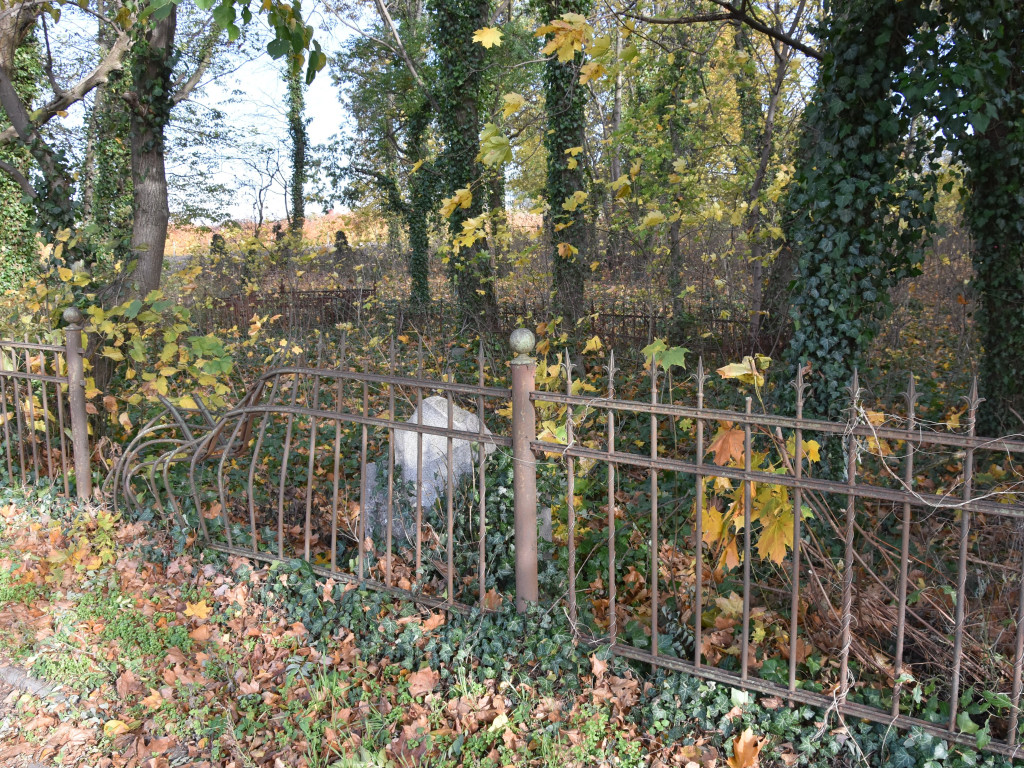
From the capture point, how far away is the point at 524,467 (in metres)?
3.20

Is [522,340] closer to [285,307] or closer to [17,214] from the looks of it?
[285,307]

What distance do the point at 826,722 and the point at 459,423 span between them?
8.70 feet

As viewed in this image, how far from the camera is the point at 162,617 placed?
373cm

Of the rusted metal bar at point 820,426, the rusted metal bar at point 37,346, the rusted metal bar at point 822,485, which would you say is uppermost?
the rusted metal bar at point 37,346

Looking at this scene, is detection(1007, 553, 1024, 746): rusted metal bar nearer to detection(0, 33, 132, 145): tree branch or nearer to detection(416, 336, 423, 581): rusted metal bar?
detection(416, 336, 423, 581): rusted metal bar

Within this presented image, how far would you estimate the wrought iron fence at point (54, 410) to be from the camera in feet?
16.1

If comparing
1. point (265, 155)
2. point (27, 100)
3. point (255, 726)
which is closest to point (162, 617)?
point (255, 726)

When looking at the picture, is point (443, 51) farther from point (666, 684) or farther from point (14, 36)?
point (666, 684)

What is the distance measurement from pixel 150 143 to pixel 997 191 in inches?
271

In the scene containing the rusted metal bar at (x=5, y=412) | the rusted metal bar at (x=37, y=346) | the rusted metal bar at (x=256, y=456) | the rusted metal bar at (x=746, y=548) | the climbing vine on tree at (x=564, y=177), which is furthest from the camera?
the climbing vine on tree at (x=564, y=177)

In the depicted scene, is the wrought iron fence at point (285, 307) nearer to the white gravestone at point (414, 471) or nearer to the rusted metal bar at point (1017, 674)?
the white gravestone at point (414, 471)

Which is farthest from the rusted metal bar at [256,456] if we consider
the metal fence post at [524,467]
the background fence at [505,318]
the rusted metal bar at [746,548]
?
the rusted metal bar at [746,548]

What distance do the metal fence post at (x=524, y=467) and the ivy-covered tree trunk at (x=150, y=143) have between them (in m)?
3.99

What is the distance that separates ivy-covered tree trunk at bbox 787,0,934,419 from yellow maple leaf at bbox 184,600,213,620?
376 cm
